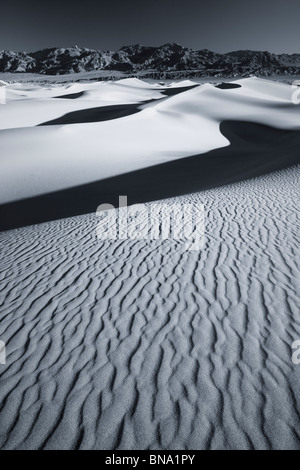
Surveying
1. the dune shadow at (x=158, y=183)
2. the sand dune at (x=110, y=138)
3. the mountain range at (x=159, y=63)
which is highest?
the mountain range at (x=159, y=63)

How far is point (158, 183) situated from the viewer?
46.5 feet

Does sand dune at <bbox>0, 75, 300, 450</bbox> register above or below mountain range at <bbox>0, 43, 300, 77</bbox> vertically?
below

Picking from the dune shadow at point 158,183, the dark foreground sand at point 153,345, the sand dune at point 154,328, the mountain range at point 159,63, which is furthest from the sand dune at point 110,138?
the mountain range at point 159,63

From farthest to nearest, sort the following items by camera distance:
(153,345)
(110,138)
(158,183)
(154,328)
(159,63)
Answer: (159,63), (110,138), (158,183), (154,328), (153,345)

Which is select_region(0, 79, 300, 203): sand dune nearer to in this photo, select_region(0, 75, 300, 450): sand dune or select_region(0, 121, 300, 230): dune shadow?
select_region(0, 121, 300, 230): dune shadow

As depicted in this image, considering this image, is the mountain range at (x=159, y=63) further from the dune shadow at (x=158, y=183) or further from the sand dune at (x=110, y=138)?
the dune shadow at (x=158, y=183)

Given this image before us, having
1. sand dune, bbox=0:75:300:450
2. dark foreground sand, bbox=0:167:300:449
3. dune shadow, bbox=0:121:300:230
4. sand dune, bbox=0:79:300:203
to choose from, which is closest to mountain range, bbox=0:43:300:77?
sand dune, bbox=0:79:300:203

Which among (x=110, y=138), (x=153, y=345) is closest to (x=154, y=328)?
(x=153, y=345)

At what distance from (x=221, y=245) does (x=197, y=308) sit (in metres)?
2.37

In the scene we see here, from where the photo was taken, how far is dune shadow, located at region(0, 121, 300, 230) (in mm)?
11195

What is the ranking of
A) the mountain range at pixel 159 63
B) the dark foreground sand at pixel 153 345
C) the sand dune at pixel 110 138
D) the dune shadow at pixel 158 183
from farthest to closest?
the mountain range at pixel 159 63 → the sand dune at pixel 110 138 → the dune shadow at pixel 158 183 → the dark foreground sand at pixel 153 345

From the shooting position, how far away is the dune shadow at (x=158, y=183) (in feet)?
36.7

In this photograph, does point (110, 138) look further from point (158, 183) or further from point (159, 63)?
point (159, 63)

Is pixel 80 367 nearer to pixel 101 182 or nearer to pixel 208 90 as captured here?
pixel 101 182
